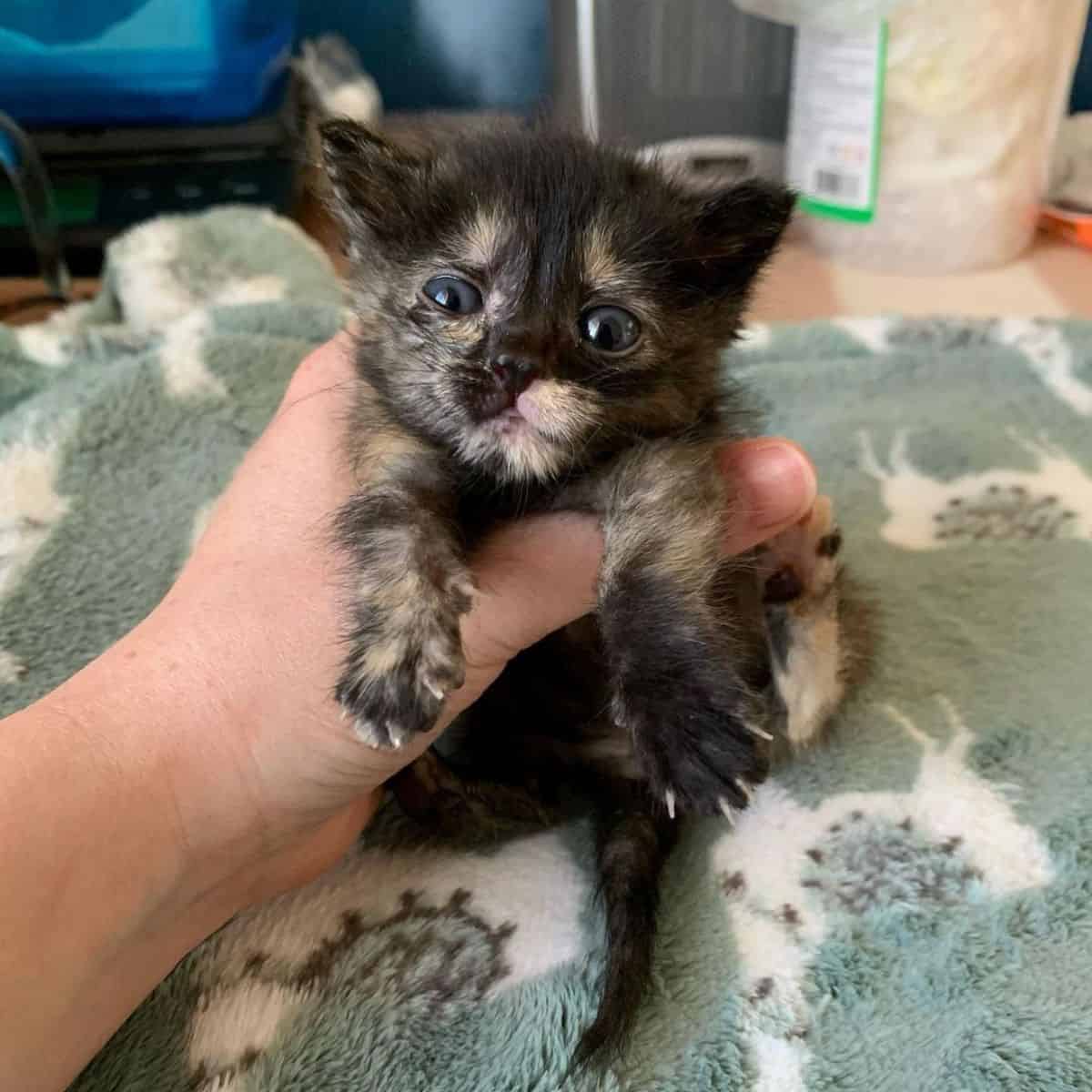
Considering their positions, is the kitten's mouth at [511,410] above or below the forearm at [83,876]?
above

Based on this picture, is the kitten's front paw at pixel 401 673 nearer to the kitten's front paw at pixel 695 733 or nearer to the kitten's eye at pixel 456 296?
the kitten's front paw at pixel 695 733

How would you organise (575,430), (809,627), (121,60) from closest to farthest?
(575,430) < (809,627) < (121,60)

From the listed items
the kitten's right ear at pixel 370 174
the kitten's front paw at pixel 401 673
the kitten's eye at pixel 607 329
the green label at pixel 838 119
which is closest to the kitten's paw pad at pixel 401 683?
the kitten's front paw at pixel 401 673

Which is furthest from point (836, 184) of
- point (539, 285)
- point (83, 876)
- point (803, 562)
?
point (83, 876)

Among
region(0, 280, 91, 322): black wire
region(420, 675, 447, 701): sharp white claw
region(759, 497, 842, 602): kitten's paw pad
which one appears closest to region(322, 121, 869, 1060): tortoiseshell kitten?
region(420, 675, 447, 701): sharp white claw

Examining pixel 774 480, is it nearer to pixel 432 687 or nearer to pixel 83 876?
pixel 432 687

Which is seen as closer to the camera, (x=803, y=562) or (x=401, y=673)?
(x=401, y=673)

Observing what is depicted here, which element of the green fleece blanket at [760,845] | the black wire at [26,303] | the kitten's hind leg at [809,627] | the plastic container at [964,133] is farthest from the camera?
the black wire at [26,303]

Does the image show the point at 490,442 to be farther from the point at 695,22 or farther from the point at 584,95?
the point at 695,22
